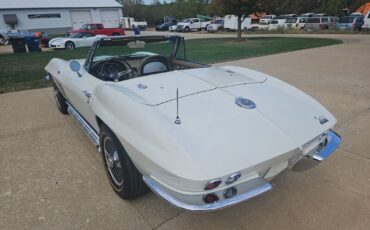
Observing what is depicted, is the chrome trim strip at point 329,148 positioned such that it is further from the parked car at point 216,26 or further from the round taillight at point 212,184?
the parked car at point 216,26

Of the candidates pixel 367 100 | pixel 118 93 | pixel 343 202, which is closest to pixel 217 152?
pixel 118 93

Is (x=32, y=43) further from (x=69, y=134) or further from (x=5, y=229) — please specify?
(x=5, y=229)

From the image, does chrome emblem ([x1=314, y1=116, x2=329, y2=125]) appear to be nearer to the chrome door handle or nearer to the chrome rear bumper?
the chrome rear bumper

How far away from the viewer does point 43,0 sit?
35.2 m

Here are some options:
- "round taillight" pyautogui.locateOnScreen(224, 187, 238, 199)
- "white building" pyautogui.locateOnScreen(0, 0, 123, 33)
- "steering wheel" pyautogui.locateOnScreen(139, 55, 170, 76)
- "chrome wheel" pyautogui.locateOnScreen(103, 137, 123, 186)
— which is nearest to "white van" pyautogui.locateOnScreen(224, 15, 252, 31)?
"white building" pyautogui.locateOnScreen(0, 0, 123, 33)

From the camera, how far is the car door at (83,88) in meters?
2.82

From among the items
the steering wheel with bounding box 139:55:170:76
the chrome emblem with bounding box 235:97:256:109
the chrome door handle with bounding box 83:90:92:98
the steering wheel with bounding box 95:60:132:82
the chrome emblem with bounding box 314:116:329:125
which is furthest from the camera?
the steering wheel with bounding box 95:60:132:82

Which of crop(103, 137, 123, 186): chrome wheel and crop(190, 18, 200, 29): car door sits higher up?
crop(190, 18, 200, 29): car door

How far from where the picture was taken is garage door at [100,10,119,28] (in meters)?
37.3

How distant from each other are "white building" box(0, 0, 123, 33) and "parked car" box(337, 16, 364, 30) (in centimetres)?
2783

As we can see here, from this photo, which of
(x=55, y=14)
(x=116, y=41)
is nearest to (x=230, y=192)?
(x=116, y=41)

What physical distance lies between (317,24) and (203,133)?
91.1 feet

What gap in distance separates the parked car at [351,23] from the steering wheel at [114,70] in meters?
25.8

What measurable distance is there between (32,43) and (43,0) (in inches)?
988
